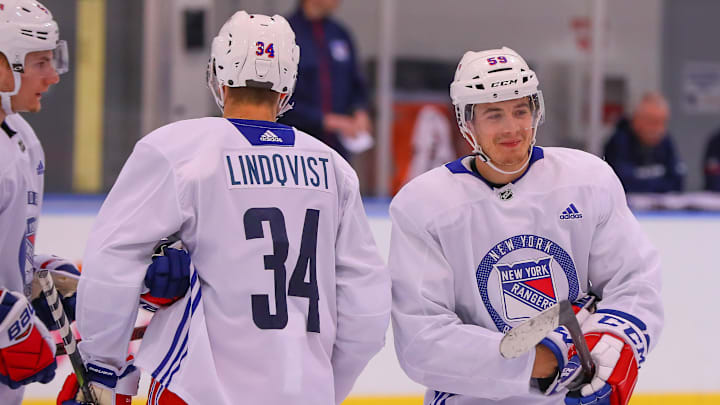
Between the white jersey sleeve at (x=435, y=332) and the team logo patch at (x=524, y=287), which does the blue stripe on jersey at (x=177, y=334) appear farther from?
the team logo patch at (x=524, y=287)

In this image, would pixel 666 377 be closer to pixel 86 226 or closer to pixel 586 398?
pixel 586 398

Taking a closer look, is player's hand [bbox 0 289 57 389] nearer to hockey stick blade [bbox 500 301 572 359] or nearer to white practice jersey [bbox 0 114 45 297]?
white practice jersey [bbox 0 114 45 297]

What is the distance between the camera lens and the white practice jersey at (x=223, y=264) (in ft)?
5.19

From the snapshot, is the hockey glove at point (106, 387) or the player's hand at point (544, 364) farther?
the player's hand at point (544, 364)

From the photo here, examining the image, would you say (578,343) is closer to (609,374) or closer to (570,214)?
(609,374)

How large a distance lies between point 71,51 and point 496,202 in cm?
380

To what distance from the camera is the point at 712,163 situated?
5031mm

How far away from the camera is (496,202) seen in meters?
1.94

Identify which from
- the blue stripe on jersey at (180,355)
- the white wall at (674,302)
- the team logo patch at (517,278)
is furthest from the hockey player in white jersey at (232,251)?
the white wall at (674,302)

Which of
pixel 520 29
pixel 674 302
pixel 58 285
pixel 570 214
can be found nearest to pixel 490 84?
pixel 570 214

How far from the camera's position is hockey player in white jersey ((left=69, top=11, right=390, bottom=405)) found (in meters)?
1.58

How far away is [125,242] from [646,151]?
338 centimetres

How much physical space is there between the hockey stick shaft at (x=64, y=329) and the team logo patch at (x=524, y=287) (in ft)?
2.72

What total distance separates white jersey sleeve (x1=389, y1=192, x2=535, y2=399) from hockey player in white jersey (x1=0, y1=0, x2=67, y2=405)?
751 millimetres
